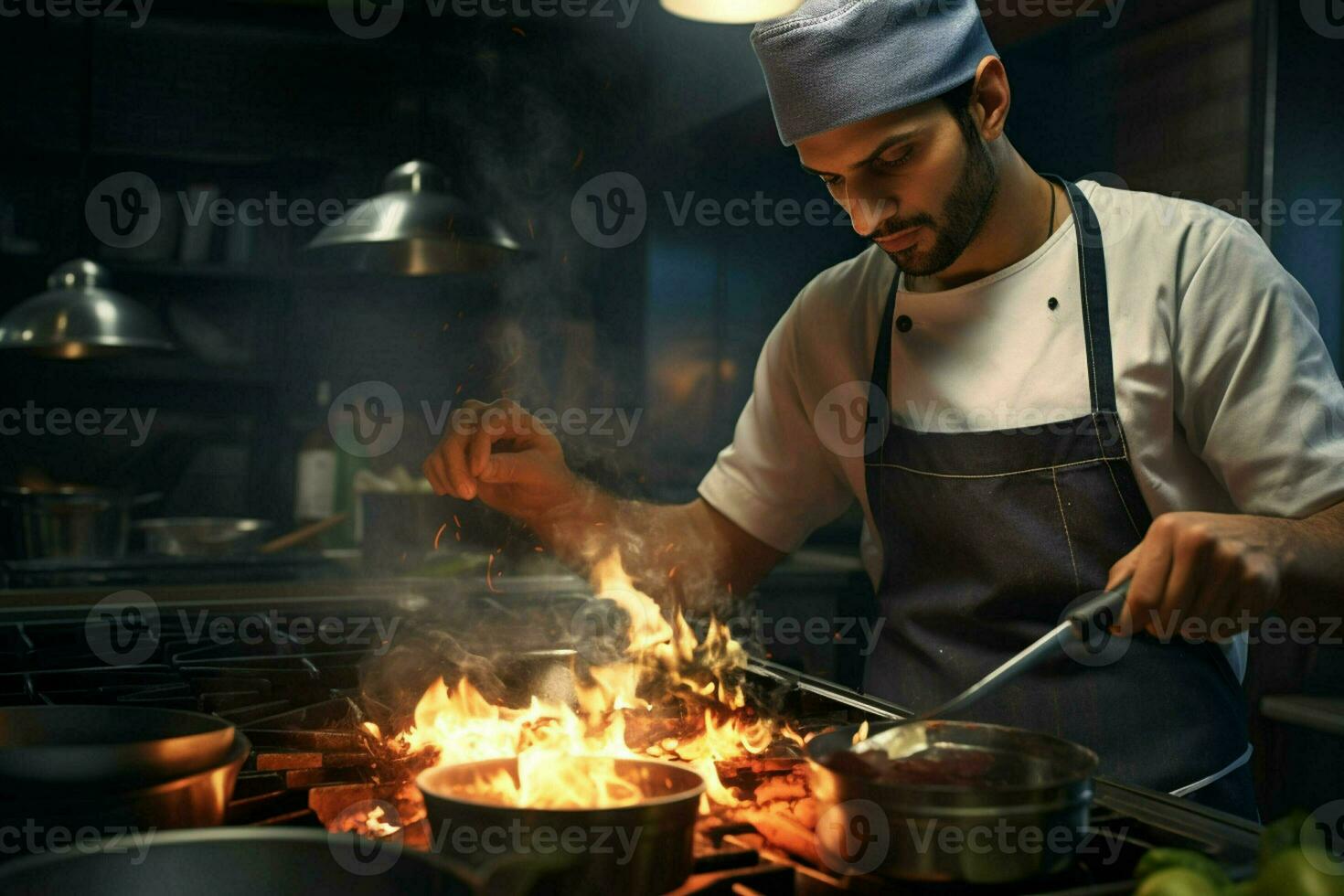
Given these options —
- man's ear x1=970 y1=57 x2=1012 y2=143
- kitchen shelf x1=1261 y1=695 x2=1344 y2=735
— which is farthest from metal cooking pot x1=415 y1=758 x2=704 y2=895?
kitchen shelf x1=1261 y1=695 x2=1344 y2=735

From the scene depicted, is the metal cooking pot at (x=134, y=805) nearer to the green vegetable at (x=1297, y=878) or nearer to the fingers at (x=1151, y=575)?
the green vegetable at (x=1297, y=878)

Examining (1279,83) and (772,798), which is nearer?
(772,798)

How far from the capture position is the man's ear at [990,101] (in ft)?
5.93

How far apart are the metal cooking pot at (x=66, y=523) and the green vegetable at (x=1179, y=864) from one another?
391cm

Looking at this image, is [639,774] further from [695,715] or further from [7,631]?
[7,631]

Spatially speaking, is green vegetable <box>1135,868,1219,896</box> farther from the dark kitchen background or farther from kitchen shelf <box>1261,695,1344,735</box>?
the dark kitchen background

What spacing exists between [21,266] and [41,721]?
17.9ft

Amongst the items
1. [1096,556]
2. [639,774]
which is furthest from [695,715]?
[1096,556]

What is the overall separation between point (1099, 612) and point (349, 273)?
4.71 meters

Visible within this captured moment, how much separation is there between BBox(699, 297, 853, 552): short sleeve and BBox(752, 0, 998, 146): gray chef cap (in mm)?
545

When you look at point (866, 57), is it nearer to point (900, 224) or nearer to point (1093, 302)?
point (900, 224)

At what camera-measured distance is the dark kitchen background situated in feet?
19.1

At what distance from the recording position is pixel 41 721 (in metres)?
1.08

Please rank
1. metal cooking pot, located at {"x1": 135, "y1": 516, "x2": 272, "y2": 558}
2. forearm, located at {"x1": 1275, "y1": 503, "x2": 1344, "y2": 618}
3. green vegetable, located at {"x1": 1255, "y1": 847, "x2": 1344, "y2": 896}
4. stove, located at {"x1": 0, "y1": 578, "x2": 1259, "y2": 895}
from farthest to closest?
1. metal cooking pot, located at {"x1": 135, "y1": 516, "x2": 272, "y2": 558}
2. forearm, located at {"x1": 1275, "y1": 503, "x2": 1344, "y2": 618}
3. stove, located at {"x1": 0, "y1": 578, "x2": 1259, "y2": 895}
4. green vegetable, located at {"x1": 1255, "y1": 847, "x2": 1344, "y2": 896}
